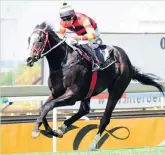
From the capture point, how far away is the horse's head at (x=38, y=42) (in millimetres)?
8508

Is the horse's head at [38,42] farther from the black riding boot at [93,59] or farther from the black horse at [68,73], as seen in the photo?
the black riding boot at [93,59]

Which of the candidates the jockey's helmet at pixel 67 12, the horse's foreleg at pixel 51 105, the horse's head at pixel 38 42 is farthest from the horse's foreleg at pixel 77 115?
the jockey's helmet at pixel 67 12

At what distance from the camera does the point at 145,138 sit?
10984 mm

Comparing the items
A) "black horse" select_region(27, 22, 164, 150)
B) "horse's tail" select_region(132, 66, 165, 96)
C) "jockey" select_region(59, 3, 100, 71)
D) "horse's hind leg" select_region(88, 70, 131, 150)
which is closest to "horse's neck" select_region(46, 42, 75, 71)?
"black horse" select_region(27, 22, 164, 150)

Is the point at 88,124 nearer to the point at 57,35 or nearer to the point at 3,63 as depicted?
the point at 57,35

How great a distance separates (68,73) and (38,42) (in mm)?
620

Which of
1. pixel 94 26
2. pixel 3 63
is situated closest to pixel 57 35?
pixel 94 26

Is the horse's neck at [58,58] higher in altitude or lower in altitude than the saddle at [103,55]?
higher

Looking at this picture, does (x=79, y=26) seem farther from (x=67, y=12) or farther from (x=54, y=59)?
(x=54, y=59)

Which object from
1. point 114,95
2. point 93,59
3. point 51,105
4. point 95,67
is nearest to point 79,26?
point 93,59

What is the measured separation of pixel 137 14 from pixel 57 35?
1065 centimetres

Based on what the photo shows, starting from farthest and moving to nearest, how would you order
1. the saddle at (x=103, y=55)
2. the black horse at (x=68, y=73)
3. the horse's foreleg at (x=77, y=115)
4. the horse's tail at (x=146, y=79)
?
1. the horse's tail at (x=146, y=79)
2. the horse's foreleg at (x=77, y=115)
3. the saddle at (x=103, y=55)
4. the black horse at (x=68, y=73)

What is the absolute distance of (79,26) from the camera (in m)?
9.26

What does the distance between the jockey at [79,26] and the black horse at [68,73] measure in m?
0.13
